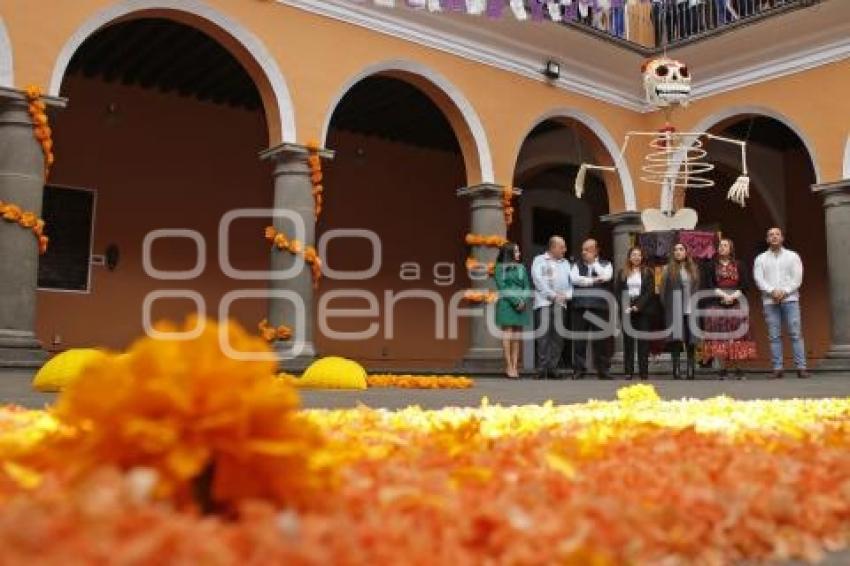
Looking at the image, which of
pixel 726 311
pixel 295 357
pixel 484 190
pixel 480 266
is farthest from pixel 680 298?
pixel 295 357

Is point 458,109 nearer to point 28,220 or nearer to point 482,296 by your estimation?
point 482,296

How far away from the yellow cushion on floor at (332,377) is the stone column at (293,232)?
305cm

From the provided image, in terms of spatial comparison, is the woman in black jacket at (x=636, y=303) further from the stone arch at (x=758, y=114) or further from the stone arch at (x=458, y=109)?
the stone arch at (x=758, y=114)

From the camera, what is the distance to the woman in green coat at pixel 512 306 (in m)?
9.58

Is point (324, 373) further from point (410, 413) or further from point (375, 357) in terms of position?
point (375, 357)

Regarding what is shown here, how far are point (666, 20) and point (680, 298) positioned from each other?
6.22 meters

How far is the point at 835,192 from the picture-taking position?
38.7 feet

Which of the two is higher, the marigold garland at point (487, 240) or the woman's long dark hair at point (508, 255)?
the marigold garland at point (487, 240)

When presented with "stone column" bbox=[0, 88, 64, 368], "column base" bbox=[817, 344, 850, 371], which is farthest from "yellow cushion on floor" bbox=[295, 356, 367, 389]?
"column base" bbox=[817, 344, 850, 371]

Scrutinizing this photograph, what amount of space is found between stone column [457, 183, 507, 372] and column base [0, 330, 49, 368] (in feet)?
17.6

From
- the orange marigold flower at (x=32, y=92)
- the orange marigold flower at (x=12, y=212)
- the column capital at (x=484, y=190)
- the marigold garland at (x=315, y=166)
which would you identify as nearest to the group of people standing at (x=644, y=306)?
the column capital at (x=484, y=190)

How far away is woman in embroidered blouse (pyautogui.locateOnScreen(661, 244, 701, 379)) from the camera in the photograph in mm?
9195

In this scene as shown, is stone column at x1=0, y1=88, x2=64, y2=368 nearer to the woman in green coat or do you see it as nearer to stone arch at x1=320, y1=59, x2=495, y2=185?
stone arch at x1=320, y1=59, x2=495, y2=185

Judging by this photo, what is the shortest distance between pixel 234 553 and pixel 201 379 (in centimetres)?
29
